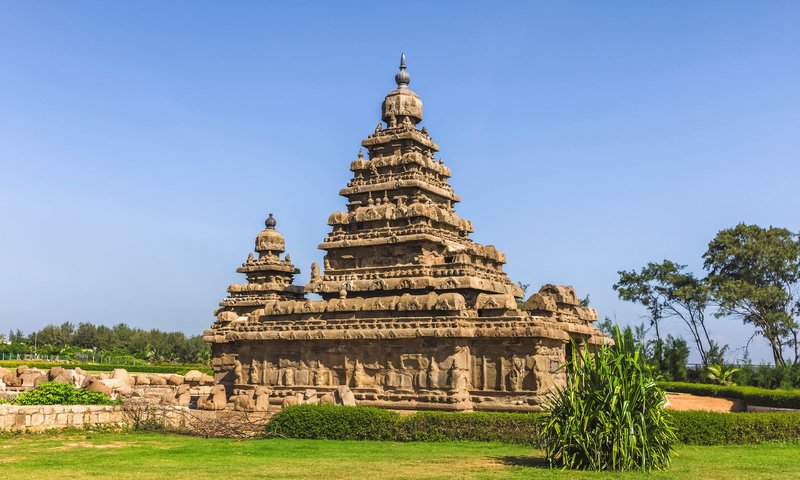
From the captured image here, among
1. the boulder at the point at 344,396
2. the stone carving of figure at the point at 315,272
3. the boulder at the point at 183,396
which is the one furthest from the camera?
the stone carving of figure at the point at 315,272

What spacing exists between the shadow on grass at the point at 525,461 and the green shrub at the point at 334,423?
13.3 ft

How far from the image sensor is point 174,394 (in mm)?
27312

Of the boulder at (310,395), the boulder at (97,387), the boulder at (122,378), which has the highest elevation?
the boulder at (122,378)

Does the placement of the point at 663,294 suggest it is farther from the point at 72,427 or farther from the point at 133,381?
the point at 72,427

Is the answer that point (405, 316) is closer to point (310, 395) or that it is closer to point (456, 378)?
point (456, 378)

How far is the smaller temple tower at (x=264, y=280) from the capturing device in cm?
3744

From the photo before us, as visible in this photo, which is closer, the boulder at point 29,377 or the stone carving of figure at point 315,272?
the stone carving of figure at point 315,272

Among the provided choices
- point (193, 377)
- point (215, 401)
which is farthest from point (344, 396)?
point (193, 377)

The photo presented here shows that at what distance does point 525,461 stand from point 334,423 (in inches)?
226

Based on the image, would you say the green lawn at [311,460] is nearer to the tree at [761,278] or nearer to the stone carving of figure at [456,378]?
the stone carving of figure at [456,378]

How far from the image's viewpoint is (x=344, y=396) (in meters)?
22.9

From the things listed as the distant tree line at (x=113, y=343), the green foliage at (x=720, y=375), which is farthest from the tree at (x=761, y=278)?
the distant tree line at (x=113, y=343)

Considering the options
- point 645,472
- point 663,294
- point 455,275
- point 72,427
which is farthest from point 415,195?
point 663,294

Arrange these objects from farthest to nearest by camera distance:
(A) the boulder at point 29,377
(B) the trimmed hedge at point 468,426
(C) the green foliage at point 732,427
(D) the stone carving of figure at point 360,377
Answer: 1. (A) the boulder at point 29,377
2. (D) the stone carving of figure at point 360,377
3. (B) the trimmed hedge at point 468,426
4. (C) the green foliage at point 732,427
